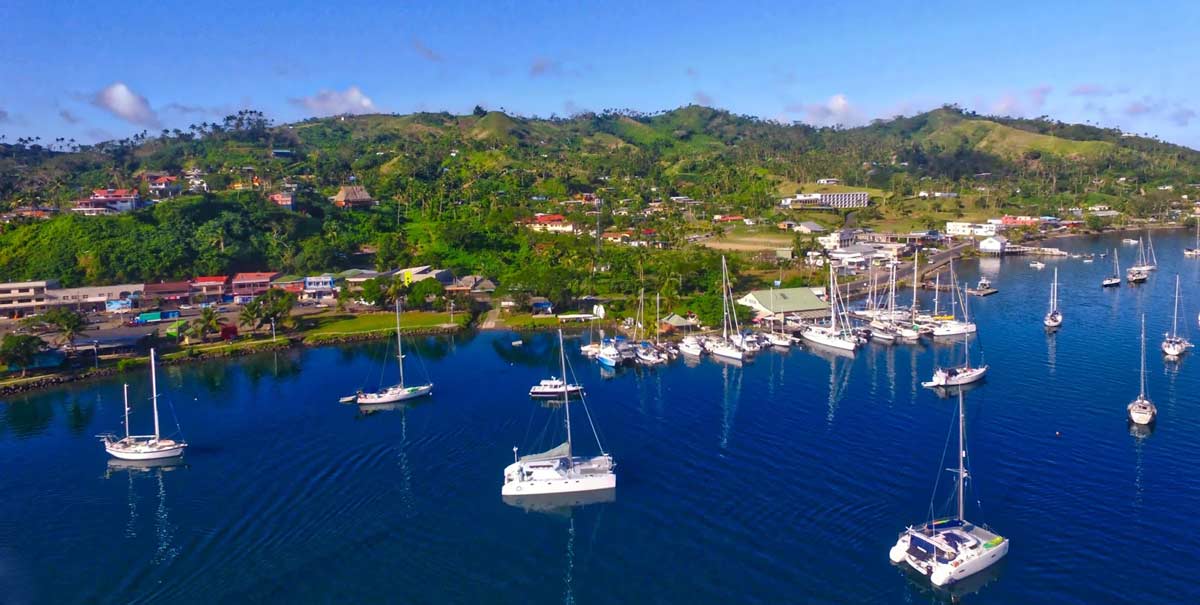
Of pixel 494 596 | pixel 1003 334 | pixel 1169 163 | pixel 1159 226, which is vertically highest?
pixel 1169 163

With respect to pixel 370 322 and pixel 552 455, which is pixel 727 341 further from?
pixel 370 322

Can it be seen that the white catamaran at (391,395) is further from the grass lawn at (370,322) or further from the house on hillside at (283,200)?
the house on hillside at (283,200)

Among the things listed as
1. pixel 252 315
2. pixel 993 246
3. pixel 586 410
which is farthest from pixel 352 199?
pixel 993 246

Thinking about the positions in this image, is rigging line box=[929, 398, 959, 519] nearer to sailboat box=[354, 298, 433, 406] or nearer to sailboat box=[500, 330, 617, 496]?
sailboat box=[500, 330, 617, 496]

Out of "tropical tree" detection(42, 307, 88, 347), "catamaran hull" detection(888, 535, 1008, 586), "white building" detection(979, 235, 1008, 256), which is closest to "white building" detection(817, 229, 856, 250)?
"white building" detection(979, 235, 1008, 256)

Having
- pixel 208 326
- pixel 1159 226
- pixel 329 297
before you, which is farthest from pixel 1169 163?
pixel 208 326

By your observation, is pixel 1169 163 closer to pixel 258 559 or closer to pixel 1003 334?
pixel 1003 334
